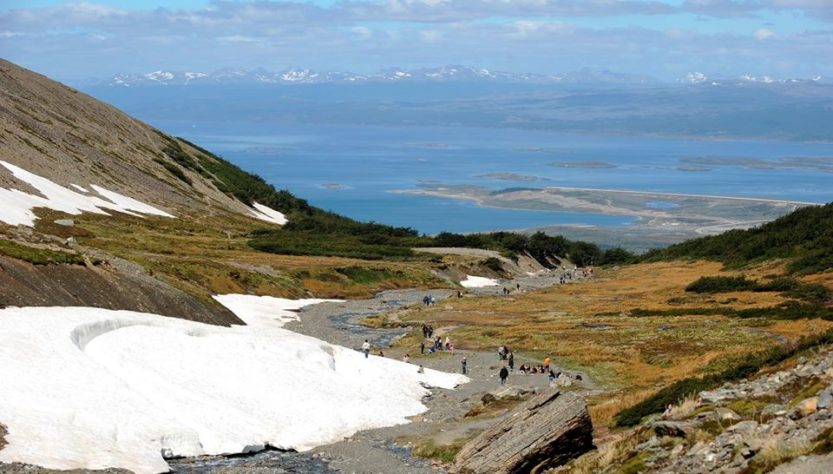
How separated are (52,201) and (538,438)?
81.5m

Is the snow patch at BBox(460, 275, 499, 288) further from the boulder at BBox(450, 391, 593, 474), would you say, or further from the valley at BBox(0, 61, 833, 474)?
the boulder at BBox(450, 391, 593, 474)

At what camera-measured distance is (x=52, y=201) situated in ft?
323

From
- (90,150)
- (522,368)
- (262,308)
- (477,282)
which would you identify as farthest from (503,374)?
(90,150)

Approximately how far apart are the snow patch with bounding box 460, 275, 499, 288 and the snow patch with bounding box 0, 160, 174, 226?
33.0 metres

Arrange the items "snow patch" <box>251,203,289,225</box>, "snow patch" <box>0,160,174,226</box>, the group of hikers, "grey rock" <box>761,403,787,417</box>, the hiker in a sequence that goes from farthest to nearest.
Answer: "snow patch" <box>251,203,289,225</box>
"snow patch" <box>0,160,174,226</box>
the group of hikers
the hiker
"grey rock" <box>761,403,787,417</box>

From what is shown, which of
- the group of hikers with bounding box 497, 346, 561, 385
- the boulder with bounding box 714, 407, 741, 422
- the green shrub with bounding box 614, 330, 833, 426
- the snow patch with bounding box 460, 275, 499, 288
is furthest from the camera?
the snow patch with bounding box 460, 275, 499, 288

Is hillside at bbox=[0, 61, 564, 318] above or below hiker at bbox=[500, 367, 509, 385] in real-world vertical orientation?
above

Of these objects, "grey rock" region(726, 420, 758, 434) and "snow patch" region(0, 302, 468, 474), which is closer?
"grey rock" region(726, 420, 758, 434)

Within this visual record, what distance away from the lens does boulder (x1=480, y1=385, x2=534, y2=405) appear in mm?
39031

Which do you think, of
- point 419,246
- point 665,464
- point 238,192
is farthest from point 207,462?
point 238,192

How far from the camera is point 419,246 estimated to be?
5108 inches

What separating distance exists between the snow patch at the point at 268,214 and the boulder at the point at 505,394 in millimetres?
108464

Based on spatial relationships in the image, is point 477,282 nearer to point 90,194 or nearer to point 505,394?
point 90,194

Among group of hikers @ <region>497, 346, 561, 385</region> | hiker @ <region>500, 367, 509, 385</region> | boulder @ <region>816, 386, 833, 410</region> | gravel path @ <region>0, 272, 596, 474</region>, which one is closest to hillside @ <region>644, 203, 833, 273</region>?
group of hikers @ <region>497, 346, 561, 385</region>
